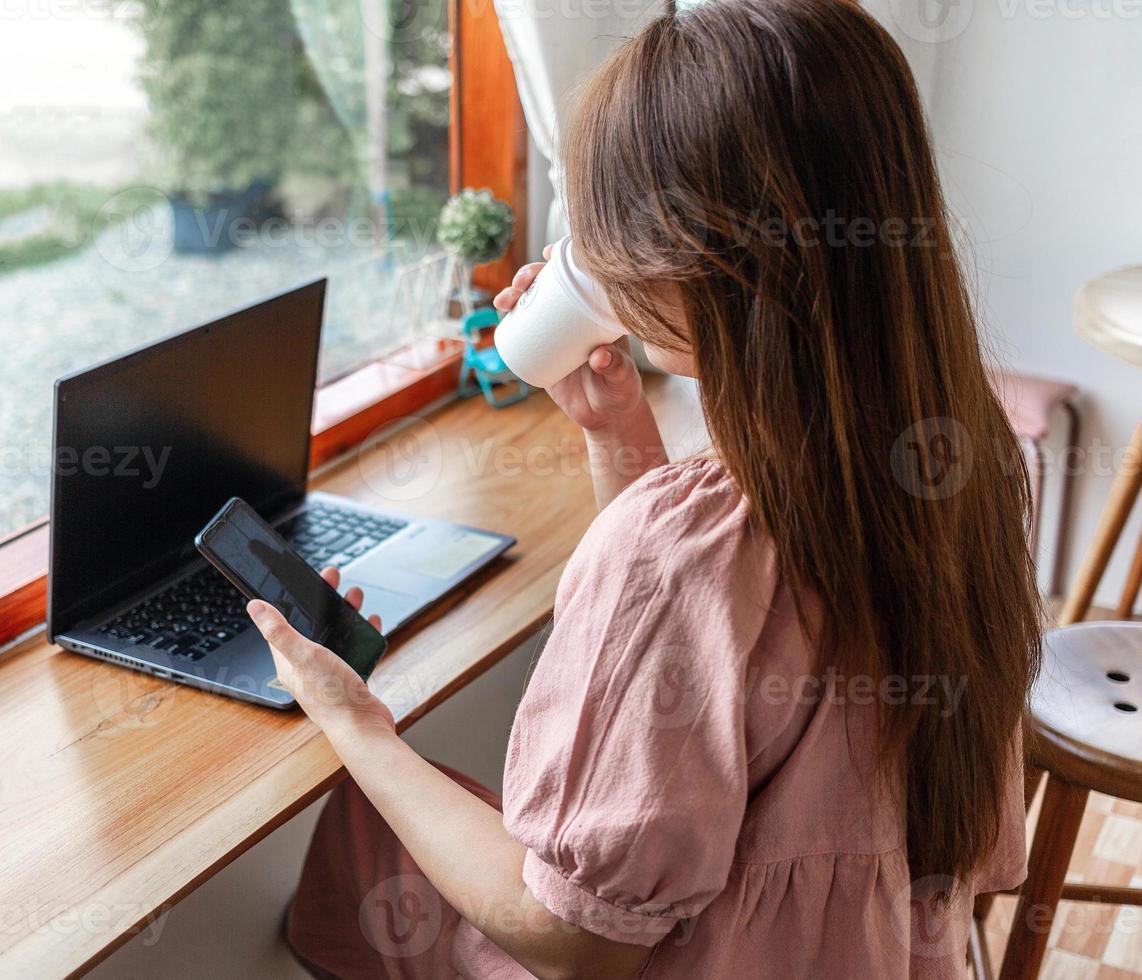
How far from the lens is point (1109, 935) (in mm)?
1621

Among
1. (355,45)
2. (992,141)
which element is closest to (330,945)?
(355,45)

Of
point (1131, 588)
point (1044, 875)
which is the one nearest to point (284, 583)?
point (1044, 875)

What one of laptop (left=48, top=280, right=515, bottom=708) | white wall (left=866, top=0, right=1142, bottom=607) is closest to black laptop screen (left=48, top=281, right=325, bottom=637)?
laptop (left=48, top=280, right=515, bottom=708)

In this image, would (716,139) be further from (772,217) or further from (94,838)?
(94,838)

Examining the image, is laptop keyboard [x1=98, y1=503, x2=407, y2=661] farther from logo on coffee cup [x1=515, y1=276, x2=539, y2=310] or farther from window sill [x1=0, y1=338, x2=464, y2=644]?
logo on coffee cup [x1=515, y1=276, x2=539, y2=310]

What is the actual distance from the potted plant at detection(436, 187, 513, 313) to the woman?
38.2 inches

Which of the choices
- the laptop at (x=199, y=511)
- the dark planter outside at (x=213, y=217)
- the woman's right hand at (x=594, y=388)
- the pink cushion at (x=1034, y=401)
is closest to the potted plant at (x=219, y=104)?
the dark planter outside at (x=213, y=217)

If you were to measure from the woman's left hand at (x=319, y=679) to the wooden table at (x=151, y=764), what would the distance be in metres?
0.07

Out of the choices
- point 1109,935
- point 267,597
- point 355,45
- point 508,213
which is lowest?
point 1109,935

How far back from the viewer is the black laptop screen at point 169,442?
3.38 ft

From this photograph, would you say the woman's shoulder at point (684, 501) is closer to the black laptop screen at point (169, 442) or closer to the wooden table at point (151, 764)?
the wooden table at point (151, 764)

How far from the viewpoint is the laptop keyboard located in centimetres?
111

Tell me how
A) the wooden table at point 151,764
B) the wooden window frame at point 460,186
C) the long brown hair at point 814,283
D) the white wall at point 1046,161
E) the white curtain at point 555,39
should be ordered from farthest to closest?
the white wall at point 1046,161 < the wooden window frame at point 460,186 < the white curtain at point 555,39 < the wooden table at point 151,764 < the long brown hair at point 814,283

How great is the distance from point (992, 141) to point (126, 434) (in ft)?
5.28
